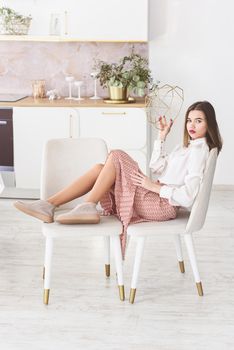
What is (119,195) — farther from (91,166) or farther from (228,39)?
(228,39)

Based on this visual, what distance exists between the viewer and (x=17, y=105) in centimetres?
554

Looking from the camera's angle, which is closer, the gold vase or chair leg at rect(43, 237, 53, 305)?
chair leg at rect(43, 237, 53, 305)

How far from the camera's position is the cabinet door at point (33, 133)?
5.56 meters

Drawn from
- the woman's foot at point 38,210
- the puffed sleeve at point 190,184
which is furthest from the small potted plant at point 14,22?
the puffed sleeve at point 190,184

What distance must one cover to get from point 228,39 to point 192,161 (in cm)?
253

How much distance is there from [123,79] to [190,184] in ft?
7.19

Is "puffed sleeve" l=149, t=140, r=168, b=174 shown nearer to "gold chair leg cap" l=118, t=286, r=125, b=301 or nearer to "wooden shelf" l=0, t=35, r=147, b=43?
"gold chair leg cap" l=118, t=286, r=125, b=301

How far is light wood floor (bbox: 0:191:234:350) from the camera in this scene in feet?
10.5

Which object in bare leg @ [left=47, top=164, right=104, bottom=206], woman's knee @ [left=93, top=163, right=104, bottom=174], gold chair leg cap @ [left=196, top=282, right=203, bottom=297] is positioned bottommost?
gold chair leg cap @ [left=196, top=282, right=203, bottom=297]

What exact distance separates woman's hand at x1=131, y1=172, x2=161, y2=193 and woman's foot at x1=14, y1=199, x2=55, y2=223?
45cm

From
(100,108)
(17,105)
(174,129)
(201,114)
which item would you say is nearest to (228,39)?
(174,129)

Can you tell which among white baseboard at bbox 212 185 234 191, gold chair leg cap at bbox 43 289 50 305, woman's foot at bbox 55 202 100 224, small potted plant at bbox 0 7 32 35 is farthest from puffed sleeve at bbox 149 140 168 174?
white baseboard at bbox 212 185 234 191

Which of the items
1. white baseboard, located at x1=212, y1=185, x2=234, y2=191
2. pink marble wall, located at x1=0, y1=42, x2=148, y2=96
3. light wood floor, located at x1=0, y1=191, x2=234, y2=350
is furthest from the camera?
white baseboard, located at x1=212, y1=185, x2=234, y2=191

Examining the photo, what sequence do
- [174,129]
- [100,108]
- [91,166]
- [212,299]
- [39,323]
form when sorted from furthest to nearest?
[174,129]
[100,108]
[91,166]
[212,299]
[39,323]
